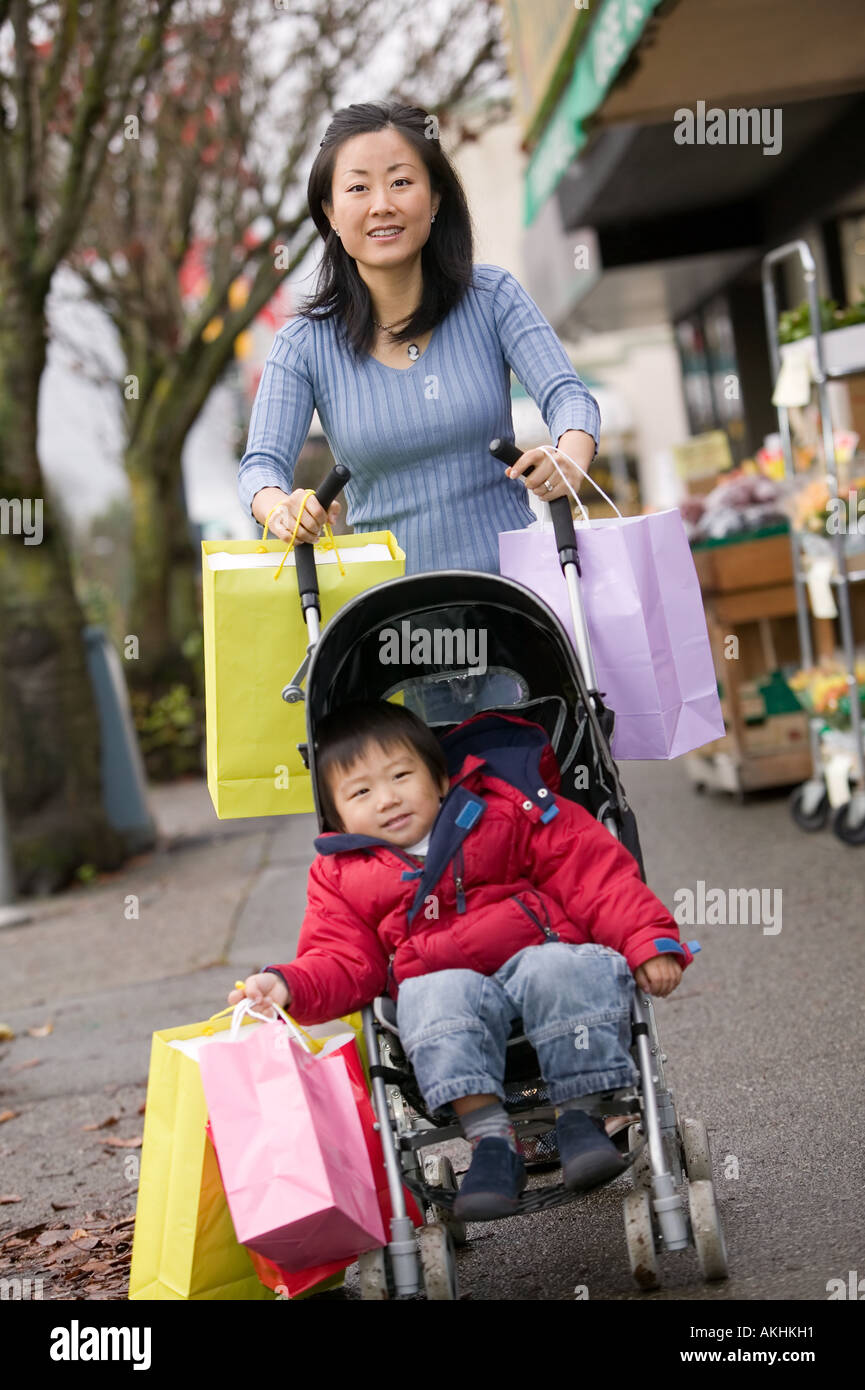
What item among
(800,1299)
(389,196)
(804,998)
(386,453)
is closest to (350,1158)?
(800,1299)

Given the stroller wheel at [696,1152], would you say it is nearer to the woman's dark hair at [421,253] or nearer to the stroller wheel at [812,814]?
the woman's dark hair at [421,253]

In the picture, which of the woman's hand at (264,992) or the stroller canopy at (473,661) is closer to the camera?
the woman's hand at (264,992)

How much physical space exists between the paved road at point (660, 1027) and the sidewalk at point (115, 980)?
1 cm

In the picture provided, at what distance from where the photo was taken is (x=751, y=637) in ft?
28.9

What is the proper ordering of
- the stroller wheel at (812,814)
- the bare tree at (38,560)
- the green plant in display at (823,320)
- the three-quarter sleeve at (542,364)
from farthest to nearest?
the bare tree at (38,560) < the stroller wheel at (812,814) < the green plant in display at (823,320) < the three-quarter sleeve at (542,364)

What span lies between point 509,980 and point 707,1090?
1.47 meters

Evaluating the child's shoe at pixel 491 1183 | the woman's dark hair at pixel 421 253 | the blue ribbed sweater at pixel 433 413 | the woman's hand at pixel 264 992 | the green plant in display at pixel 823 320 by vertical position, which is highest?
the green plant in display at pixel 823 320


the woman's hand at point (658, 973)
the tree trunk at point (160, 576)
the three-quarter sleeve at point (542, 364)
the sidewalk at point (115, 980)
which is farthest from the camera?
the tree trunk at point (160, 576)

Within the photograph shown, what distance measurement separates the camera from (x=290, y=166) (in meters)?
14.1

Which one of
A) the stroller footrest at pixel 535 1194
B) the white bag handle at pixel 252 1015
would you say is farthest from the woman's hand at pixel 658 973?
the white bag handle at pixel 252 1015

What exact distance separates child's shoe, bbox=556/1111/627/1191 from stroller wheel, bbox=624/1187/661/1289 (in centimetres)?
8

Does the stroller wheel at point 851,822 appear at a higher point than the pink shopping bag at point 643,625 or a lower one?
lower

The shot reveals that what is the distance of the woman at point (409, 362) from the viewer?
143 inches

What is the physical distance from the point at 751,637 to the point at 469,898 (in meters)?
5.87
